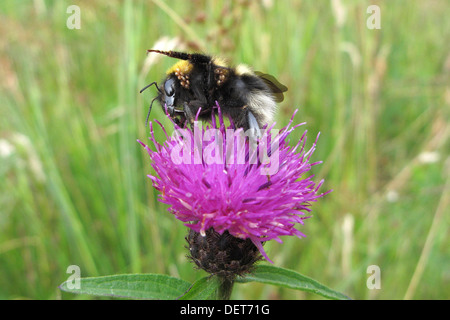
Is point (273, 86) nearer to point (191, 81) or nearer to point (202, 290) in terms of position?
point (191, 81)

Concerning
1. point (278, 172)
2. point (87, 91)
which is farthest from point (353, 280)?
point (87, 91)

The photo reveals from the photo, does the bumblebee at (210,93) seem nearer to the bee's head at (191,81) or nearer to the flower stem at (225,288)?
the bee's head at (191,81)

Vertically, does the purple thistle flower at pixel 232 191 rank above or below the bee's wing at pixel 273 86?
below

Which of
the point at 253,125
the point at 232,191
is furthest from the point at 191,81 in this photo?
the point at 232,191

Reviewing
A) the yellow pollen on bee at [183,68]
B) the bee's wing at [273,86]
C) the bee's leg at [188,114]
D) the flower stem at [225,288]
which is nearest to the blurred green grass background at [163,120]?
the bee's wing at [273,86]

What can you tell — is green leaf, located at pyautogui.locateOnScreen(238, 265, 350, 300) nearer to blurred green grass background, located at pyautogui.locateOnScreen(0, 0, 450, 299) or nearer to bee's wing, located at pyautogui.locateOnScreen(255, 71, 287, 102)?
bee's wing, located at pyautogui.locateOnScreen(255, 71, 287, 102)

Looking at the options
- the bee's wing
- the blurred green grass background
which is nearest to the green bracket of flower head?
the bee's wing

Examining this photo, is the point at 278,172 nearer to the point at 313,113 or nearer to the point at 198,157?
the point at 198,157

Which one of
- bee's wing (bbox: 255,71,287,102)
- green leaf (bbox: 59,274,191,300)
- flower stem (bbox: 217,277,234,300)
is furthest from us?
bee's wing (bbox: 255,71,287,102)
